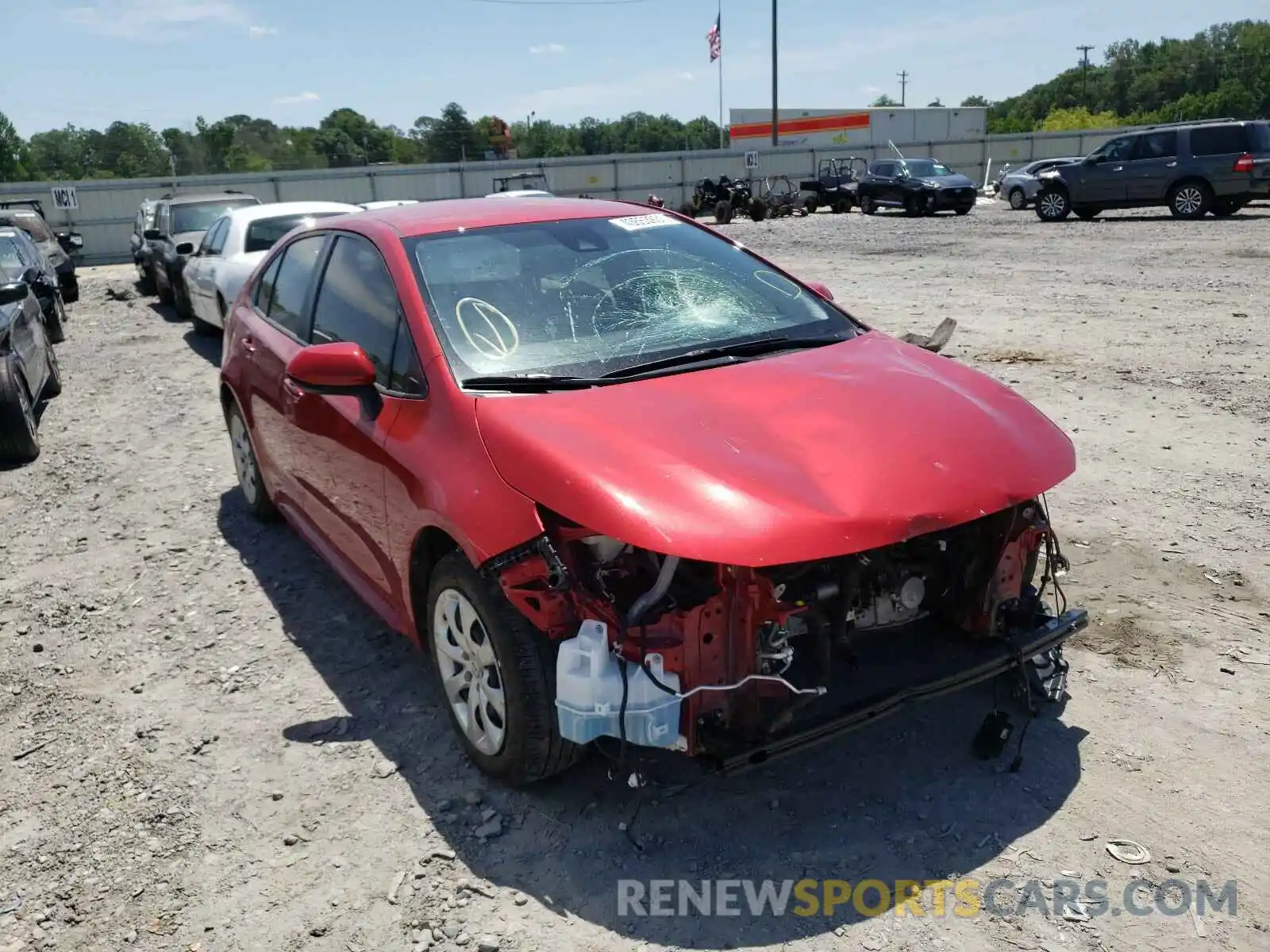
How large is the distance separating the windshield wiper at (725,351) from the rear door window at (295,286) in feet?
5.94

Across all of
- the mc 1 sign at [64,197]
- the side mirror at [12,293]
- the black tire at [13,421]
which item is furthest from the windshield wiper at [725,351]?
the mc 1 sign at [64,197]

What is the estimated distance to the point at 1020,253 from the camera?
16250mm

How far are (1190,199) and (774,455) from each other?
2093 centimetres

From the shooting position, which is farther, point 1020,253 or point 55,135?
point 55,135

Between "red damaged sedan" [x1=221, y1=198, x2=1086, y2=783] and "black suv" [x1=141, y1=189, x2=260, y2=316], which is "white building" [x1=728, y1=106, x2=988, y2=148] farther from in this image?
"red damaged sedan" [x1=221, y1=198, x2=1086, y2=783]

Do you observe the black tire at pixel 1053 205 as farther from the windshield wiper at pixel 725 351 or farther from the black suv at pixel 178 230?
the windshield wiper at pixel 725 351

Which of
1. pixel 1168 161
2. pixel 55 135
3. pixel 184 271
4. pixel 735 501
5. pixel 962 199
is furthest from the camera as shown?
pixel 55 135

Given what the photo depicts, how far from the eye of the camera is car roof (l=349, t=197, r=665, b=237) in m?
3.97

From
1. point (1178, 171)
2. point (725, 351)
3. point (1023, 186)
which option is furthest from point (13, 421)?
point (1023, 186)

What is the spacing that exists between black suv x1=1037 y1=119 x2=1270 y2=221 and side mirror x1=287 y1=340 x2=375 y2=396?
67.2ft

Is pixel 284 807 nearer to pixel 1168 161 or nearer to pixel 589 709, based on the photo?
pixel 589 709

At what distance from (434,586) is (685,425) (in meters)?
0.99

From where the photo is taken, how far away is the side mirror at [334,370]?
3.47 metres

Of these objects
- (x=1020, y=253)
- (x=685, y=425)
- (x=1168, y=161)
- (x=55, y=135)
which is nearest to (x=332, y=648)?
(x=685, y=425)
